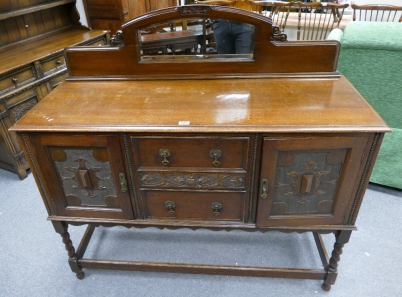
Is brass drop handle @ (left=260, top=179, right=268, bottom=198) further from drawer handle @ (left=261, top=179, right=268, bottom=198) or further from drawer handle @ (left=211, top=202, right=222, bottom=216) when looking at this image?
drawer handle @ (left=211, top=202, right=222, bottom=216)

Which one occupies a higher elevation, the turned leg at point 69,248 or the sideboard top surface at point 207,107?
the sideboard top surface at point 207,107

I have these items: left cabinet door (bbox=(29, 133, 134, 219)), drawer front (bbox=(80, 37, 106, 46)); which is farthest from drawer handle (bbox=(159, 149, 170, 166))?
drawer front (bbox=(80, 37, 106, 46))

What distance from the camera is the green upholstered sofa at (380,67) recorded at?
1.48 meters

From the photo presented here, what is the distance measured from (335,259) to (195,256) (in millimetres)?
640

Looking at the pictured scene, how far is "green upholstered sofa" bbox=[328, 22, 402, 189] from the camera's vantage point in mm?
1484

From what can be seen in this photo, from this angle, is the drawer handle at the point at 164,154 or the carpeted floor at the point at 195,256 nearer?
the drawer handle at the point at 164,154

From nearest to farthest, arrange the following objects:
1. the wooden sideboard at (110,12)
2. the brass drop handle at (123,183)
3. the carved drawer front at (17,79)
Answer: the brass drop handle at (123,183)
the carved drawer front at (17,79)
the wooden sideboard at (110,12)

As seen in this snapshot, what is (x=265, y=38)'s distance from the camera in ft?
3.68

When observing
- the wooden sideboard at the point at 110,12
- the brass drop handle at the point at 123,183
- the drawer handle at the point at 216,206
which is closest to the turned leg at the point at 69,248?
the brass drop handle at the point at 123,183

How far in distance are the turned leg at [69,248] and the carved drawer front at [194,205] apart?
38 centimetres

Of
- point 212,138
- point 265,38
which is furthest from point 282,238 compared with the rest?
point 265,38

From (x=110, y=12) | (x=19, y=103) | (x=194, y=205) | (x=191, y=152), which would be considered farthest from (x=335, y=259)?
(x=110, y=12)

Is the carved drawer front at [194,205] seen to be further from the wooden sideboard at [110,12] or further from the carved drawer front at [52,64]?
the wooden sideboard at [110,12]

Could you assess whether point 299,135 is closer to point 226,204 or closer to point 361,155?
point 361,155
